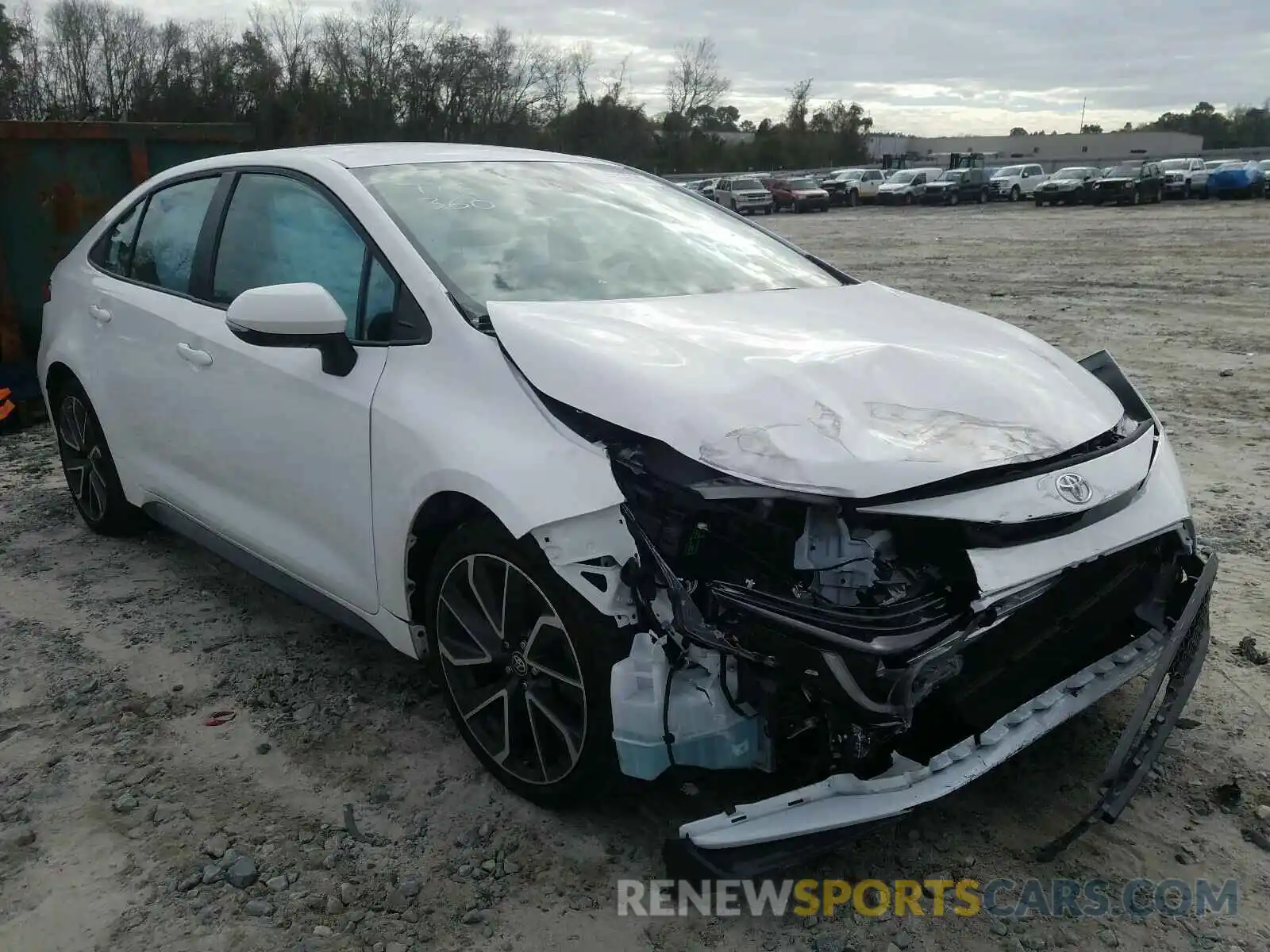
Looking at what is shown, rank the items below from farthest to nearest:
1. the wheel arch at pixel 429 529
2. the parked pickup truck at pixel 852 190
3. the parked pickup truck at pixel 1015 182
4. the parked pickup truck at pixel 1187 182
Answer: the parked pickup truck at pixel 852 190 → the parked pickup truck at pixel 1015 182 → the parked pickup truck at pixel 1187 182 → the wheel arch at pixel 429 529

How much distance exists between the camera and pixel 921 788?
2.26 metres

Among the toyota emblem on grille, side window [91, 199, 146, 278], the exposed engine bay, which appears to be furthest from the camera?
side window [91, 199, 146, 278]

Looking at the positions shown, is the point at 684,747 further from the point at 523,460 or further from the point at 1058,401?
the point at 1058,401

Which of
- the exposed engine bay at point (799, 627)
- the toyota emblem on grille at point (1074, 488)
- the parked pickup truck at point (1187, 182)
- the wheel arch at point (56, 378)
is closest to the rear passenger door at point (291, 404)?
the exposed engine bay at point (799, 627)

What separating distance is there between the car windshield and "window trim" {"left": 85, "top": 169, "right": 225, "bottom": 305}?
0.89m

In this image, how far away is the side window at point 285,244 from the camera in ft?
10.3

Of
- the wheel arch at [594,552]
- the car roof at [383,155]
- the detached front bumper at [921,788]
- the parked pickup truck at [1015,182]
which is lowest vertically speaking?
the parked pickup truck at [1015,182]

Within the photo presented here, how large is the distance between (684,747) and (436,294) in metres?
1.37

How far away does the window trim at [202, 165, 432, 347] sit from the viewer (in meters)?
2.93

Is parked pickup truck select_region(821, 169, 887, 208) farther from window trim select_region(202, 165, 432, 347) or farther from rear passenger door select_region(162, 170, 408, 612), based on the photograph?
rear passenger door select_region(162, 170, 408, 612)

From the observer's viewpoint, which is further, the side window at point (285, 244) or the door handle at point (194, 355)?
the door handle at point (194, 355)

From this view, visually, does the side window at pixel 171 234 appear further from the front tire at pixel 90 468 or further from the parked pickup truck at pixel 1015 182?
the parked pickup truck at pixel 1015 182

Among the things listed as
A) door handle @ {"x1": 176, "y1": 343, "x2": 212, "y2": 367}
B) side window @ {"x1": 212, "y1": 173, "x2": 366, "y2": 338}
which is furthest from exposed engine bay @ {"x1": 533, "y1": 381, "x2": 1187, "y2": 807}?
door handle @ {"x1": 176, "y1": 343, "x2": 212, "y2": 367}

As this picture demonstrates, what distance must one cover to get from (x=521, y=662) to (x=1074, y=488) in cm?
138
